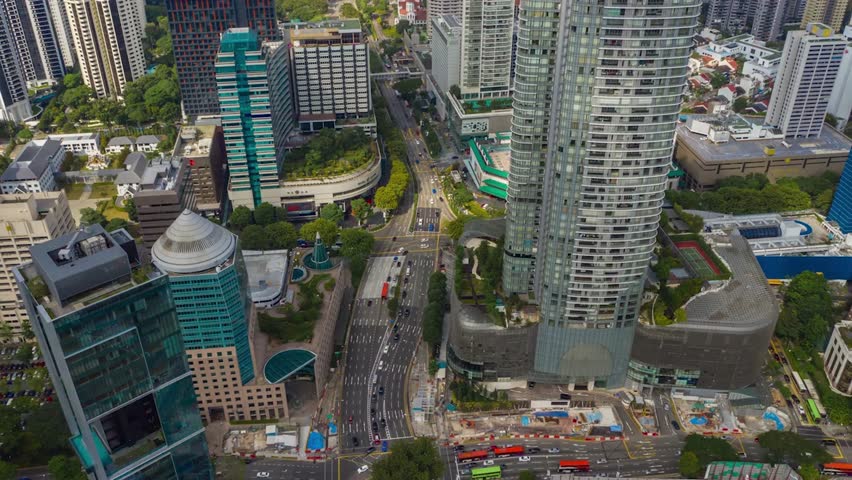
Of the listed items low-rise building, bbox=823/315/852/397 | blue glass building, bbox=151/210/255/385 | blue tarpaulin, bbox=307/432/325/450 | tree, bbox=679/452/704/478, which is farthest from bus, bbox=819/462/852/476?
blue glass building, bbox=151/210/255/385

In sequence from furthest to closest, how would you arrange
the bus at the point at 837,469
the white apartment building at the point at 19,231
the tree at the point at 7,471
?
the white apartment building at the point at 19,231
the bus at the point at 837,469
the tree at the point at 7,471

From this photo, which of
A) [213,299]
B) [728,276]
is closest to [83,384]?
[213,299]

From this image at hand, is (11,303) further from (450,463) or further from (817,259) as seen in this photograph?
(817,259)

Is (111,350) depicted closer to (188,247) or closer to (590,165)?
(188,247)

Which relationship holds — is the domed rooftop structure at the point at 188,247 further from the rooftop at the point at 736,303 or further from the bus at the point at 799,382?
the bus at the point at 799,382

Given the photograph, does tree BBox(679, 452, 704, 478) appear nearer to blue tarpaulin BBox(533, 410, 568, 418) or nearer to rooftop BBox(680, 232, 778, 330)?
blue tarpaulin BBox(533, 410, 568, 418)

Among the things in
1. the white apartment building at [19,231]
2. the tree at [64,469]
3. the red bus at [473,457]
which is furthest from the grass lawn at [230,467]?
the white apartment building at [19,231]
